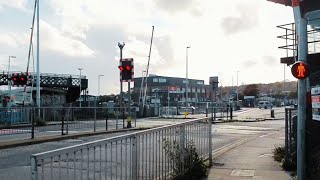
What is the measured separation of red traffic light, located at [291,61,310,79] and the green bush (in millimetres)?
2675

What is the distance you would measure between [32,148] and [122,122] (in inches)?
445

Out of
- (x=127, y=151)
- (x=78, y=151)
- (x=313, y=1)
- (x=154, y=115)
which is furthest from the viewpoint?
(x=154, y=115)

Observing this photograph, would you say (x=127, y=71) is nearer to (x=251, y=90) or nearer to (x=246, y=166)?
(x=246, y=166)

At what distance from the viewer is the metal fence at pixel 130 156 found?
5043mm

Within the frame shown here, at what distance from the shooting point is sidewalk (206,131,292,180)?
32.3 feet

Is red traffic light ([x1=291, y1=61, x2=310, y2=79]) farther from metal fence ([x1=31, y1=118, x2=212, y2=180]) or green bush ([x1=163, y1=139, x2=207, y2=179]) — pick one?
green bush ([x1=163, y1=139, x2=207, y2=179])

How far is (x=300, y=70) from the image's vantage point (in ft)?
25.1

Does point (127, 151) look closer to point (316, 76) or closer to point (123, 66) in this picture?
point (316, 76)

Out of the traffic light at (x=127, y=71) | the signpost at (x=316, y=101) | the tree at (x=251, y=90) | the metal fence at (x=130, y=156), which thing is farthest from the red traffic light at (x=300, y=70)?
the tree at (x=251, y=90)

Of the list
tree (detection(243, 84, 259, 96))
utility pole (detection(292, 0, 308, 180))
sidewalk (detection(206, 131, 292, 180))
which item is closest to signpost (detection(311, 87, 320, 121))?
utility pole (detection(292, 0, 308, 180))

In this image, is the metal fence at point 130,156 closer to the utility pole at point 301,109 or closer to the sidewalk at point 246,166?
the sidewalk at point 246,166

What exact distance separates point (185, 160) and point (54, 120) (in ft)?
48.3

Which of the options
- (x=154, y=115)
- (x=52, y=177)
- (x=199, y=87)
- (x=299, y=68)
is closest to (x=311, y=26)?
(x=299, y=68)

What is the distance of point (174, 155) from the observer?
8.67 m
